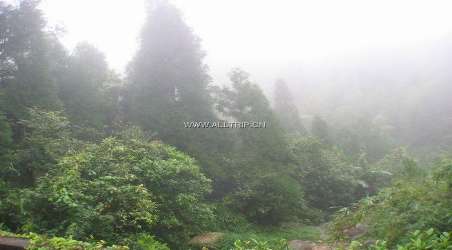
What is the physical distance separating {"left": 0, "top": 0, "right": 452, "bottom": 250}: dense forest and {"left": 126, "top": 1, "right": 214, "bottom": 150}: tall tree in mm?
64

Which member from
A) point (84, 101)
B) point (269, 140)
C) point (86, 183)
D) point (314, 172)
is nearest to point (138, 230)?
point (86, 183)

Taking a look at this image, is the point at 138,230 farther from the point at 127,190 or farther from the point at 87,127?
the point at 87,127

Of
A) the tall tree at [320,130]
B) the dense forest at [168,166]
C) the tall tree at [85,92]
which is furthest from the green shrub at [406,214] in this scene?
the tall tree at [320,130]

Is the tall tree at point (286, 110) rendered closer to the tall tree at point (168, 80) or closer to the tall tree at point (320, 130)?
the tall tree at point (320, 130)

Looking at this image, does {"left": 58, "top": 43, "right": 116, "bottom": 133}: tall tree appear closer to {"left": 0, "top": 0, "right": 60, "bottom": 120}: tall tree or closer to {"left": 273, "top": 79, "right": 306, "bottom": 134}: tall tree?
{"left": 0, "top": 0, "right": 60, "bottom": 120}: tall tree

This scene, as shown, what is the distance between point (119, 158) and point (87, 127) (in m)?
7.37

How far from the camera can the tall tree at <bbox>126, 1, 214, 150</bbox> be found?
18969mm

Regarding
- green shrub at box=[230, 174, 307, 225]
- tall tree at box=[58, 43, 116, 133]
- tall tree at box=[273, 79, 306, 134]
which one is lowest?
green shrub at box=[230, 174, 307, 225]

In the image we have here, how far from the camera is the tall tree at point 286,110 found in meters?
35.6

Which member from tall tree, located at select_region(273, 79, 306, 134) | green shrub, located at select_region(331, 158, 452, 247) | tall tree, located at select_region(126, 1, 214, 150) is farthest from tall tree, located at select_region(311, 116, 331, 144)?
green shrub, located at select_region(331, 158, 452, 247)

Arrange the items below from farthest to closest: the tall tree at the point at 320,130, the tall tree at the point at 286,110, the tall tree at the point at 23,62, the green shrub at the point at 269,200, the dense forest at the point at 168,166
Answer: the tall tree at the point at 286,110 → the tall tree at the point at 320,130 → the green shrub at the point at 269,200 → the tall tree at the point at 23,62 → the dense forest at the point at 168,166

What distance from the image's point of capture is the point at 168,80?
66.3 feet

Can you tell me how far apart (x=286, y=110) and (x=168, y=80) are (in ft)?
66.9

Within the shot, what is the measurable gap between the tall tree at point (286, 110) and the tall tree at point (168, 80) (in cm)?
1569
